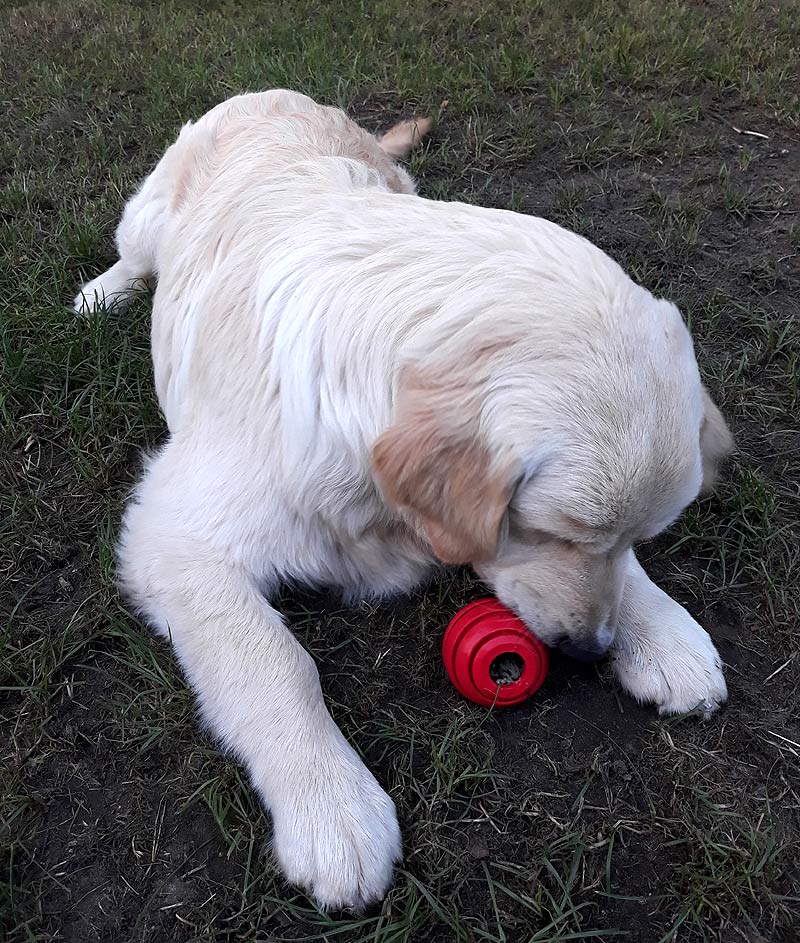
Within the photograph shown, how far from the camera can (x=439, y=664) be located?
2.58m

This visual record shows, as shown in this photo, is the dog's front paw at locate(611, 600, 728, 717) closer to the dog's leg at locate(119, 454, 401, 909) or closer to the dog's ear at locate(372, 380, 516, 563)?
the dog's ear at locate(372, 380, 516, 563)

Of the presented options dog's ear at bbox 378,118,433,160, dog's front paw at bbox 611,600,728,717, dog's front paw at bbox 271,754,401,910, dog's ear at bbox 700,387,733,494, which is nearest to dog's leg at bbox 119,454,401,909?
dog's front paw at bbox 271,754,401,910

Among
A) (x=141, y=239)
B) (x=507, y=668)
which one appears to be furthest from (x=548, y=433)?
(x=141, y=239)

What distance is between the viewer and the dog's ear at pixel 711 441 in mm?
2359

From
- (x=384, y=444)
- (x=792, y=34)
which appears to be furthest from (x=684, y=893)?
(x=792, y=34)

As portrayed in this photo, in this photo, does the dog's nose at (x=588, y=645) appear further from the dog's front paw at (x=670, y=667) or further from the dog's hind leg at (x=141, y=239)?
the dog's hind leg at (x=141, y=239)

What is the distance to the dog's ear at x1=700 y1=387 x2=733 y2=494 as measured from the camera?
2359mm

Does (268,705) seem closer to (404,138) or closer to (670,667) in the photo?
(670,667)

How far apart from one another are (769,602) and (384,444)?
5.40 feet

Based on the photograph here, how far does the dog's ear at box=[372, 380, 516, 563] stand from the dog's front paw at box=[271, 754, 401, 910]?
29.4 inches

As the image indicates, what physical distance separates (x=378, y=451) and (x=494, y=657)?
0.78 m

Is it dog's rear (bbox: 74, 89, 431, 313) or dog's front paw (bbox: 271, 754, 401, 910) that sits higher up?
dog's rear (bbox: 74, 89, 431, 313)

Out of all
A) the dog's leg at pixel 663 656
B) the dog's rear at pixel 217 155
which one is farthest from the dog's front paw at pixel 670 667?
the dog's rear at pixel 217 155

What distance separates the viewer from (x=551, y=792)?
2277 millimetres
